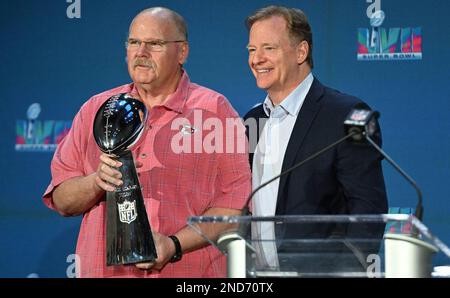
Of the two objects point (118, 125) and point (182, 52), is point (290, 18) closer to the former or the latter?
point (182, 52)

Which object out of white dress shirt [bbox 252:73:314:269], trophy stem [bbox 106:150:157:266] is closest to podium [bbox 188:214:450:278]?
trophy stem [bbox 106:150:157:266]

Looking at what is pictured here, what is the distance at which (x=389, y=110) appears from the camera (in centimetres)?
409

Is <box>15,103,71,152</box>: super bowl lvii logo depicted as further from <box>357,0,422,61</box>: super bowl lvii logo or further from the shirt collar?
<box>357,0,422,61</box>: super bowl lvii logo

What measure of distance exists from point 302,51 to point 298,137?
383 mm

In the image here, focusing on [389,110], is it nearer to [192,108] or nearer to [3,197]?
[192,108]

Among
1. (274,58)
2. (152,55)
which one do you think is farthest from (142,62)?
(274,58)

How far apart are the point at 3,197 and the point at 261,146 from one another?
1.48 meters

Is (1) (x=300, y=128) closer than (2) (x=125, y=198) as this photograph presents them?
No

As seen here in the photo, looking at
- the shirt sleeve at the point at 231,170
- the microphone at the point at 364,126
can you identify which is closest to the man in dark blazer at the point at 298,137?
the shirt sleeve at the point at 231,170

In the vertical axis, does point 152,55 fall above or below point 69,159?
above

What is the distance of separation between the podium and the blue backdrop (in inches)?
70.5

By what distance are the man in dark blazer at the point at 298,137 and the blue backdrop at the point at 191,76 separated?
2.25ft

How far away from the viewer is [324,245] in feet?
7.66
